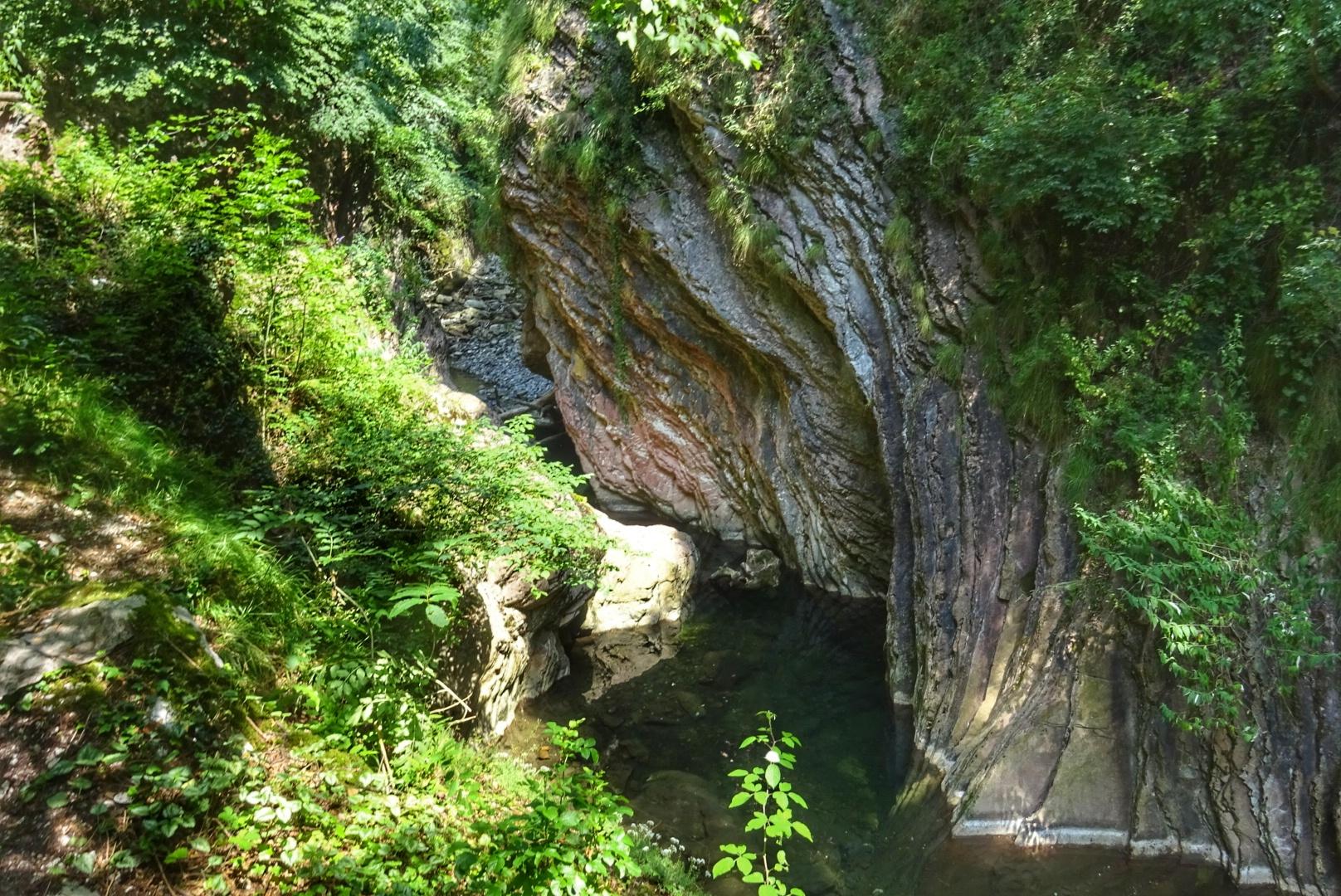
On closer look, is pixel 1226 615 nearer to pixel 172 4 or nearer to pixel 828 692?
pixel 828 692

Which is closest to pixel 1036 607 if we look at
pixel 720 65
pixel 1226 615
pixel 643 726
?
pixel 1226 615

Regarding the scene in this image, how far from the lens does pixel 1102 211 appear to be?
5.99 m

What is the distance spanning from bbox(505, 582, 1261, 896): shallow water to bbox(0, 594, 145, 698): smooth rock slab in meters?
3.75

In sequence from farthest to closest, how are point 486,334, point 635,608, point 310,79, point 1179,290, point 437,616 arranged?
point 486,334 < point 310,79 < point 635,608 < point 1179,290 < point 437,616

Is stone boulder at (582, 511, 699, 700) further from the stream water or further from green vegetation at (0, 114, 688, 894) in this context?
green vegetation at (0, 114, 688, 894)

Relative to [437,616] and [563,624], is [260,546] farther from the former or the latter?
[563,624]

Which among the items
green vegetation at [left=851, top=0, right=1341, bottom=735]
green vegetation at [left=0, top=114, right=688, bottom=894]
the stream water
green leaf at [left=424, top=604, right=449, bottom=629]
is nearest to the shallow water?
the stream water

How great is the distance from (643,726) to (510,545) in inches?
136

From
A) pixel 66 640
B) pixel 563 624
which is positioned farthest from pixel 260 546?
pixel 563 624

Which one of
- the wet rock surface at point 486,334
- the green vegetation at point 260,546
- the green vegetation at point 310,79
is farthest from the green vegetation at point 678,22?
the wet rock surface at point 486,334

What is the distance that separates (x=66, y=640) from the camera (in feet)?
9.59

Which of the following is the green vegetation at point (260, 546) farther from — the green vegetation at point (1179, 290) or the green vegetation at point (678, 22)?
the green vegetation at point (1179, 290)

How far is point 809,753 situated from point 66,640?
5.99 m

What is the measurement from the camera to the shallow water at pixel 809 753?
16.3 feet
